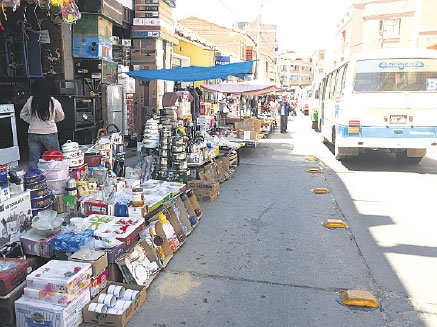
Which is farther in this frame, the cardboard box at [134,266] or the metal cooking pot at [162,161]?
the metal cooking pot at [162,161]

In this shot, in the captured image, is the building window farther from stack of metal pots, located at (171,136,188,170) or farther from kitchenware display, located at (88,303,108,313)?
kitchenware display, located at (88,303,108,313)

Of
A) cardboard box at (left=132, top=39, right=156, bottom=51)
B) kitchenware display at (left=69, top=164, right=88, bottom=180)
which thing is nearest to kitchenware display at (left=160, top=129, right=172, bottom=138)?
kitchenware display at (left=69, top=164, right=88, bottom=180)

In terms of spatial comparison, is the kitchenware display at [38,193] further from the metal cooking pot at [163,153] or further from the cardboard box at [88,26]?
the cardboard box at [88,26]

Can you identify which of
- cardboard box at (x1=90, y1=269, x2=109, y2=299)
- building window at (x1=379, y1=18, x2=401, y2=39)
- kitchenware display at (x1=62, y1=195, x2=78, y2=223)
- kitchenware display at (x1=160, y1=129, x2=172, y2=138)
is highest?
building window at (x1=379, y1=18, x2=401, y2=39)

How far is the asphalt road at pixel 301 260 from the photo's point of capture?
339 centimetres

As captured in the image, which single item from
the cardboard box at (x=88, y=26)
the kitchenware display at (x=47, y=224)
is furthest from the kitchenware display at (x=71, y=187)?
the cardboard box at (x=88, y=26)

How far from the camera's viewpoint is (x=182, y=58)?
19250 mm

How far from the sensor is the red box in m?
Result: 3.04

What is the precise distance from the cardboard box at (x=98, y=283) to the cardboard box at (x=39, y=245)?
62 centimetres

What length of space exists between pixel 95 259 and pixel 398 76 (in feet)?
28.8

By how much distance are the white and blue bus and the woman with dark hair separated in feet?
22.6

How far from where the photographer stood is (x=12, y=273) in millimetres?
3127

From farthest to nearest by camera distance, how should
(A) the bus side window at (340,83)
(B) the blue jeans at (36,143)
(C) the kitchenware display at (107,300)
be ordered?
(A) the bus side window at (340,83) < (B) the blue jeans at (36,143) < (C) the kitchenware display at (107,300)

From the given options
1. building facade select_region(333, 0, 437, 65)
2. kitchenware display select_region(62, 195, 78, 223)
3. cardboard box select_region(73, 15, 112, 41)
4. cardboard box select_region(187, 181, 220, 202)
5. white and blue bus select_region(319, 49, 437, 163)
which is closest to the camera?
kitchenware display select_region(62, 195, 78, 223)
